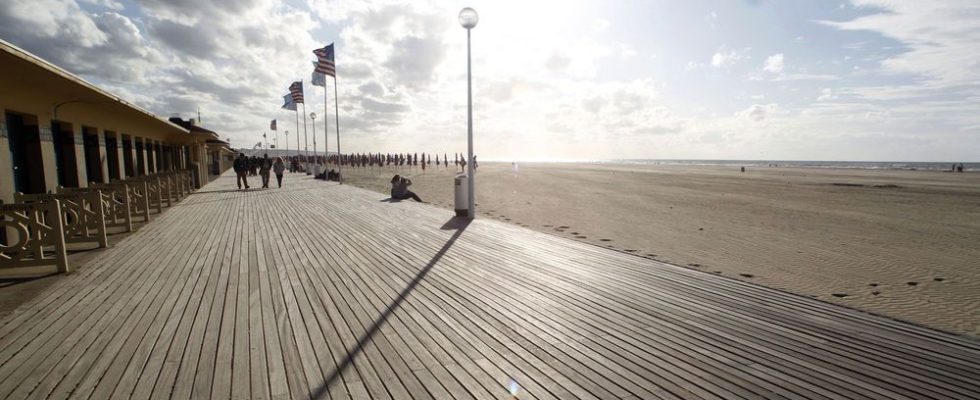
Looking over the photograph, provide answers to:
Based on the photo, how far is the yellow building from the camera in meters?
5.92

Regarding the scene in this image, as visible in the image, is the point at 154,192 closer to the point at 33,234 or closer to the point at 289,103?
the point at 33,234

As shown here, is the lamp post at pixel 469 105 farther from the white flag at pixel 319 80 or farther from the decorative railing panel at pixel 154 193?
the white flag at pixel 319 80

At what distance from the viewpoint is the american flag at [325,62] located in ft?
67.3

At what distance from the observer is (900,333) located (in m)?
3.51

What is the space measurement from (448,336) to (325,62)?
20561 mm

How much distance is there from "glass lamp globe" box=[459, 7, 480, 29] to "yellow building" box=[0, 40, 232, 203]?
6.73m

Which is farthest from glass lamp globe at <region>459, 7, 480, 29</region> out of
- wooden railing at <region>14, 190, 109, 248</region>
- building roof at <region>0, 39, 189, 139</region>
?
wooden railing at <region>14, 190, 109, 248</region>

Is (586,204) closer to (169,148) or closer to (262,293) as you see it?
(262,293)

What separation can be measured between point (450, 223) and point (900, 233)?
418 inches

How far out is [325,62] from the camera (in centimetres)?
2069

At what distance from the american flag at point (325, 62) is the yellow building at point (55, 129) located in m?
8.89

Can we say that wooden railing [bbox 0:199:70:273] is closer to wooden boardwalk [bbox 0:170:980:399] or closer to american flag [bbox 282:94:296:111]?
wooden boardwalk [bbox 0:170:980:399]

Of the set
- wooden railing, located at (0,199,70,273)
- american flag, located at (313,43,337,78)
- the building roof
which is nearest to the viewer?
the building roof

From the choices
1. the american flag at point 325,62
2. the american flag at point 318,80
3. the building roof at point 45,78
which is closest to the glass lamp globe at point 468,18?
the building roof at point 45,78
